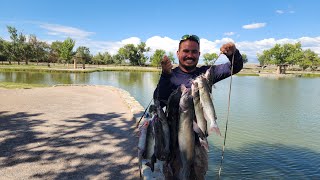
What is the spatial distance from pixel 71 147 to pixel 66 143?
459 millimetres

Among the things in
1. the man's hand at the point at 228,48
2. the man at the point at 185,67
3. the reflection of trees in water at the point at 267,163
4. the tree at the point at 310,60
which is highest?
the tree at the point at 310,60

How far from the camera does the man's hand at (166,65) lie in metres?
3.33

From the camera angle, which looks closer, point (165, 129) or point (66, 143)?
point (165, 129)

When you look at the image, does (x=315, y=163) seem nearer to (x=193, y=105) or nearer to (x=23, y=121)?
(x=193, y=105)

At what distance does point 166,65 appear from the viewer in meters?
3.37

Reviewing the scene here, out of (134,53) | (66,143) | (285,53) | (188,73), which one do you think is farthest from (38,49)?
(188,73)

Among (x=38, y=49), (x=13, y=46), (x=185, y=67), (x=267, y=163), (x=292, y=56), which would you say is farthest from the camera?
(x=292, y=56)

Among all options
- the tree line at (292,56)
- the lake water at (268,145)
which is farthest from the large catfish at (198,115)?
the tree line at (292,56)

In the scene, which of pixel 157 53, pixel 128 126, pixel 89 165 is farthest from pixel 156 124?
pixel 157 53

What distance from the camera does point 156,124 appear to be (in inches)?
142

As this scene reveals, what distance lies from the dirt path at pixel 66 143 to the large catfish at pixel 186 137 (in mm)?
3190

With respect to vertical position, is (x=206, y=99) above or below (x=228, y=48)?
below

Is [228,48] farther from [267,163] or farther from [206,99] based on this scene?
[267,163]

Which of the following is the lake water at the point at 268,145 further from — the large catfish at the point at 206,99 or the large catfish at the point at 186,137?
the large catfish at the point at 186,137
